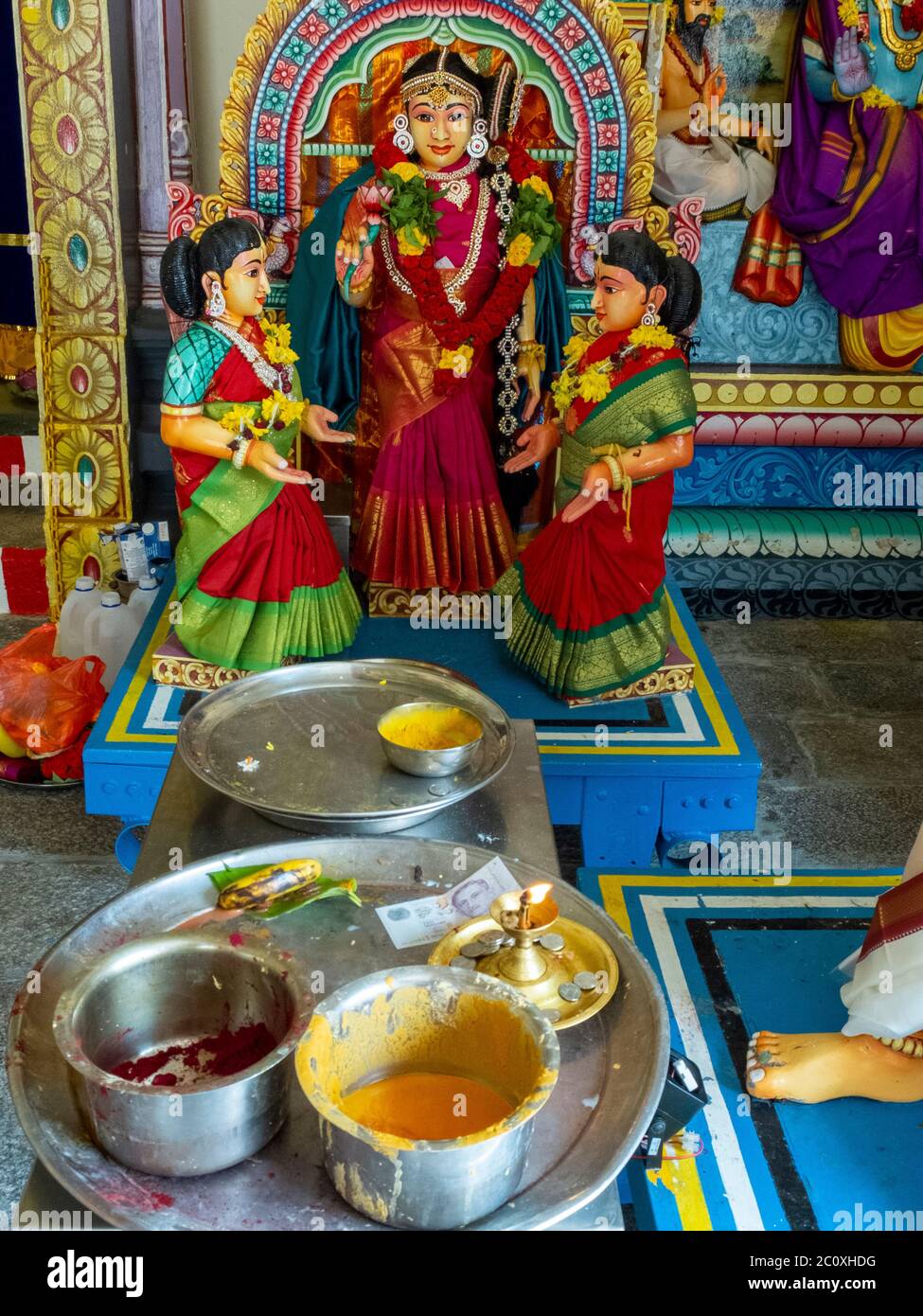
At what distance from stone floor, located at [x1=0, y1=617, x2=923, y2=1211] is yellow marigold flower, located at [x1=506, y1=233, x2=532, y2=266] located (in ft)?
5.29

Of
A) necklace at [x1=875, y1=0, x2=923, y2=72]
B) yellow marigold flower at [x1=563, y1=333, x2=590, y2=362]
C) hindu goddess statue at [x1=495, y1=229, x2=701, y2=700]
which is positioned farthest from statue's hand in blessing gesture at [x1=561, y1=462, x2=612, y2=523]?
necklace at [x1=875, y1=0, x2=923, y2=72]

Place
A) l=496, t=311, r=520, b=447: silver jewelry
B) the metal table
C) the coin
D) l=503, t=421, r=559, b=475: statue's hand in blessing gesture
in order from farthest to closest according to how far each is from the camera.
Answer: l=496, t=311, r=520, b=447: silver jewelry
l=503, t=421, r=559, b=475: statue's hand in blessing gesture
the metal table
the coin

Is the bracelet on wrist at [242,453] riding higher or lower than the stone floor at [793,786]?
higher

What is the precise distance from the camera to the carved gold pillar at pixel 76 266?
4.22 metres

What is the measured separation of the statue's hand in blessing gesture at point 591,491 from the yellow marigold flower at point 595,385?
0.17m

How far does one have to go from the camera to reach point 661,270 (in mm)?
3484

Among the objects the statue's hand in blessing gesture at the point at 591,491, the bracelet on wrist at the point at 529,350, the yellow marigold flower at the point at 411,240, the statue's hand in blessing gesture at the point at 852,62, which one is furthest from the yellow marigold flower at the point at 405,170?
the statue's hand in blessing gesture at the point at 852,62

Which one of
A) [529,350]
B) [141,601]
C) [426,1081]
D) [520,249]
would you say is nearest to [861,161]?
[529,350]

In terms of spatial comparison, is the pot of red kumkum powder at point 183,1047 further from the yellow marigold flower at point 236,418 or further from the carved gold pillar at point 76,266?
the carved gold pillar at point 76,266

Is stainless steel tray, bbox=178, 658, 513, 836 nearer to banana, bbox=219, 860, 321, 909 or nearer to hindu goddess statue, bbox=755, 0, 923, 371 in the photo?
banana, bbox=219, 860, 321, 909

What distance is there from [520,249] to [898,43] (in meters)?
1.98

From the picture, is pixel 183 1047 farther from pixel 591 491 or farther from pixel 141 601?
→ pixel 141 601

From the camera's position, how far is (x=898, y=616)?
5.48m

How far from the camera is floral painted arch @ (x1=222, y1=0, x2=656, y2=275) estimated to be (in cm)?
385
